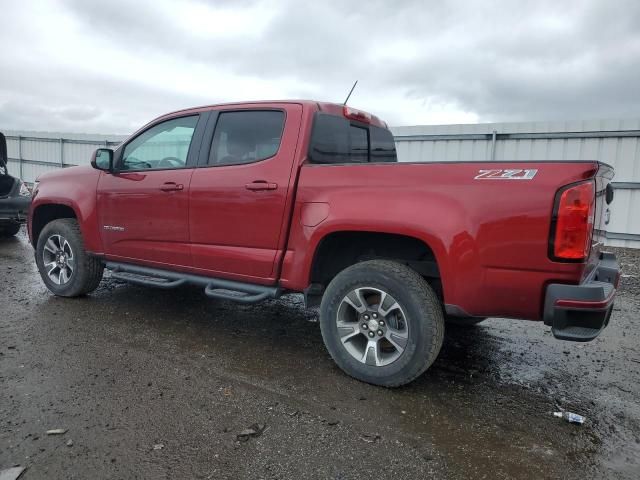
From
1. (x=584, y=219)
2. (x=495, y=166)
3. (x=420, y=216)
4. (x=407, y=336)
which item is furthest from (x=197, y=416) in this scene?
(x=584, y=219)

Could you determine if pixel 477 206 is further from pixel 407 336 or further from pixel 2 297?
pixel 2 297

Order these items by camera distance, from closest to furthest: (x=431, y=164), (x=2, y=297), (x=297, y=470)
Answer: (x=297, y=470), (x=431, y=164), (x=2, y=297)

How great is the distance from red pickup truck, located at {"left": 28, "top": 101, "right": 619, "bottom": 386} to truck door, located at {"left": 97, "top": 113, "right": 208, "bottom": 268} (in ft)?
0.05

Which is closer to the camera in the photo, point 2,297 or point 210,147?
point 210,147

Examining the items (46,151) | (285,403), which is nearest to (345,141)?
(285,403)

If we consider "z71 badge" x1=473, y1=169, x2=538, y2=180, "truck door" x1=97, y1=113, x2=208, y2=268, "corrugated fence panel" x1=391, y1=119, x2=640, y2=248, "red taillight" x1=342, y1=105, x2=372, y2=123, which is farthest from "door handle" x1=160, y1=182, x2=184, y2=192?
"corrugated fence panel" x1=391, y1=119, x2=640, y2=248

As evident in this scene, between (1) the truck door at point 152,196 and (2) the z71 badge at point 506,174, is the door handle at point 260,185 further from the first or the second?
(2) the z71 badge at point 506,174

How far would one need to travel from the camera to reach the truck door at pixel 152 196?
3992 millimetres

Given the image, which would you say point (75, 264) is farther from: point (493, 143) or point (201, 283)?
point (493, 143)

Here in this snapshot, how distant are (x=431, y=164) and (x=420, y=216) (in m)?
0.32

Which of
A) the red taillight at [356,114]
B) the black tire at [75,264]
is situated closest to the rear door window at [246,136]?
the red taillight at [356,114]

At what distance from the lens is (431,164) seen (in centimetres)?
286

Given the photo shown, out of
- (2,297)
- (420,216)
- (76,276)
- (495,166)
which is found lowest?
(2,297)

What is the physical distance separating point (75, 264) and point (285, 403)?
123 inches
